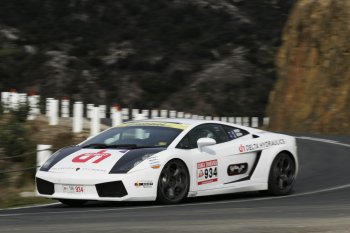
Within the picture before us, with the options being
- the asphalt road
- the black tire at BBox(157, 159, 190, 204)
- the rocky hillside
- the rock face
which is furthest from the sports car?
the rocky hillside

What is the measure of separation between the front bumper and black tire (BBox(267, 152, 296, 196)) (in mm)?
2528

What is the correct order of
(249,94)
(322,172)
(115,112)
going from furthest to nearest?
(249,94) < (115,112) < (322,172)

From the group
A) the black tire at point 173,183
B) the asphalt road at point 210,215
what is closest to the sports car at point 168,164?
the black tire at point 173,183

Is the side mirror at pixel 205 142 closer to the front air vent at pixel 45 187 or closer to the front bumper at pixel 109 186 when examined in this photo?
the front bumper at pixel 109 186

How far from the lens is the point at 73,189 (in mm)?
10750

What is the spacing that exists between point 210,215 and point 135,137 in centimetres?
270

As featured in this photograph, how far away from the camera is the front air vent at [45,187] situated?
10961 mm

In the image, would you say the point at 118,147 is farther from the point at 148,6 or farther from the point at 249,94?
the point at 148,6

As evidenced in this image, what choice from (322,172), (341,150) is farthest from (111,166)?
(341,150)

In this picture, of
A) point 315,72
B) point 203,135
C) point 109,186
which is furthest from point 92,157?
point 315,72

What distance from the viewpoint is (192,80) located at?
62.6m

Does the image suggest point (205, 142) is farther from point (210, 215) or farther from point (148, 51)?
point (148, 51)

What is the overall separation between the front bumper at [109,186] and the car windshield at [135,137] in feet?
2.65

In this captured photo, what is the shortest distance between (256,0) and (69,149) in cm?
6288
